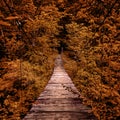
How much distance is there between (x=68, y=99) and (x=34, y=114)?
52.3 inches

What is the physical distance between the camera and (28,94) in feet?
24.0

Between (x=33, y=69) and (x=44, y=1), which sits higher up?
(x=44, y=1)

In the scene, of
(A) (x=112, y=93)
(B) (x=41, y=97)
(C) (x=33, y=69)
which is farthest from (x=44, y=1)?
(C) (x=33, y=69)

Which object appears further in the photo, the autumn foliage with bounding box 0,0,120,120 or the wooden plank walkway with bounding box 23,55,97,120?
the autumn foliage with bounding box 0,0,120,120

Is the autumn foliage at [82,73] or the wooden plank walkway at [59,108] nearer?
the wooden plank walkway at [59,108]

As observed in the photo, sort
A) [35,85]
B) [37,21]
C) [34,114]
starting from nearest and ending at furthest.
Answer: [34,114], [35,85], [37,21]

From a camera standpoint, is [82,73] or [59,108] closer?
[59,108]

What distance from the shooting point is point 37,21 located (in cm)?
893

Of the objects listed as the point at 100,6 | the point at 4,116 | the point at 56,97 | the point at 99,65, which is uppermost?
the point at 100,6

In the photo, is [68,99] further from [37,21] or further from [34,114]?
[37,21]

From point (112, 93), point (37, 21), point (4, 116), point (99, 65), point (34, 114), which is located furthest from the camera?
point (37, 21)

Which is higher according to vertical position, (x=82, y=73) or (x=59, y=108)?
(x=82, y=73)

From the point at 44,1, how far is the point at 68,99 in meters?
2.78

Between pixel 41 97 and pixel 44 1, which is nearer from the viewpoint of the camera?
pixel 41 97
